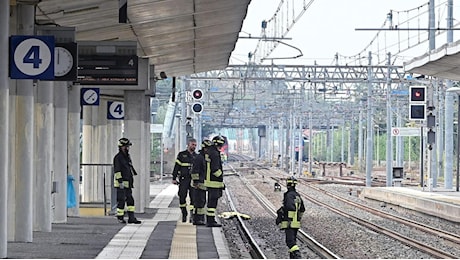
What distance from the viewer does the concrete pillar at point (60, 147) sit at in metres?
18.2

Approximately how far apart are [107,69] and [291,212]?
19.5 ft

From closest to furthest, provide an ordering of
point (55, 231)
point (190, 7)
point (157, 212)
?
point (55, 231) → point (190, 7) → point (157, 212)

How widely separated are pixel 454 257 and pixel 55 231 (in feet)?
22.9

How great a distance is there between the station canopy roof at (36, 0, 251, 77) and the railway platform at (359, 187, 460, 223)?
7.56 meters

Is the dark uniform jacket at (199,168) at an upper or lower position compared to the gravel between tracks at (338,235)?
upper

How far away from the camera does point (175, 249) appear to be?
1475cm

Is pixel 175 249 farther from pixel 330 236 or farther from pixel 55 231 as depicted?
pixel 330 236

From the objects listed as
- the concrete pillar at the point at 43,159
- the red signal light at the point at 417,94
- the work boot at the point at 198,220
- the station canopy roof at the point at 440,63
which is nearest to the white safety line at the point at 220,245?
the work boot at the point at 198,220

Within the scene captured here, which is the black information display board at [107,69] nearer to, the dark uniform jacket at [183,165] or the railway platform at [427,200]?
the dark uniform jacket at [183,165]

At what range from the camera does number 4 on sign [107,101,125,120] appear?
83.0 feet

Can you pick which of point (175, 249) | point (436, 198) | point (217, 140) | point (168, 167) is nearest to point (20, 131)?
point (175, 249)

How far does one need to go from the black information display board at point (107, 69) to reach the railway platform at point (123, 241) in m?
2.74

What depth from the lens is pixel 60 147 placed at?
59.8 ft

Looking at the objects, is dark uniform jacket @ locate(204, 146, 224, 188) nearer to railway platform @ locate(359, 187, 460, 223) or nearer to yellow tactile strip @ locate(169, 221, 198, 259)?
yellow tactile strip @ locate(169, 221, 198, 259)
